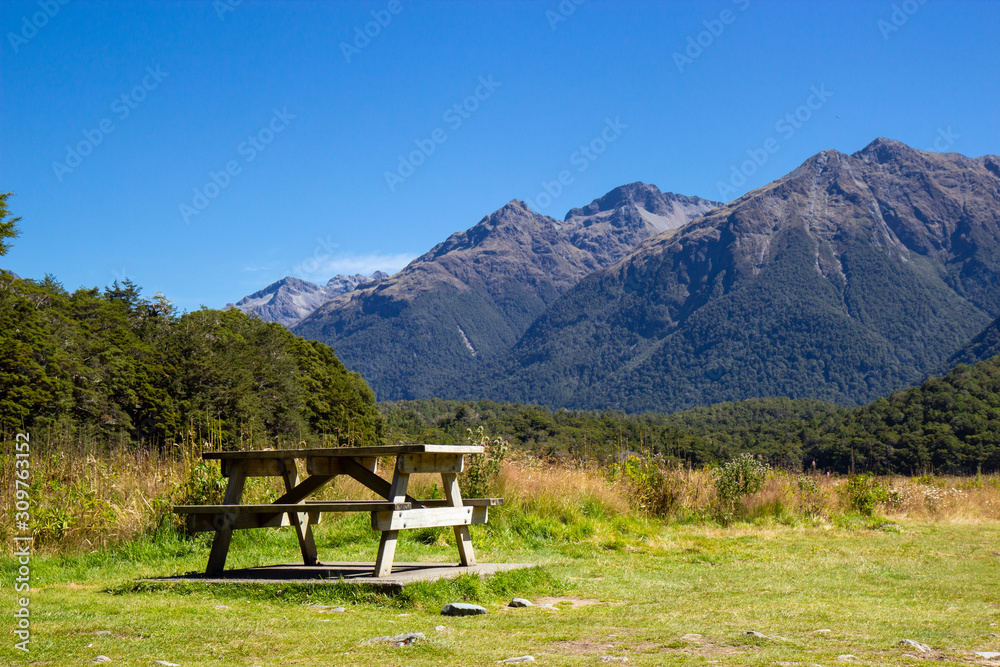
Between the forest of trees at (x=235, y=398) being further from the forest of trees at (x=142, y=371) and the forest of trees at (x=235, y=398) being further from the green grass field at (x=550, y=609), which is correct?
the green grass field at (x=550, y=609)

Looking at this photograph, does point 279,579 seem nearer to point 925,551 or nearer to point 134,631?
point 134,631

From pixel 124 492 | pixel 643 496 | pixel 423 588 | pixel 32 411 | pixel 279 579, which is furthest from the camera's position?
pixel 32 411

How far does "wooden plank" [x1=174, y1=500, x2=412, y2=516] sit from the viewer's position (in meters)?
6.09

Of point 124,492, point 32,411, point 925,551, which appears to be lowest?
point 925,551

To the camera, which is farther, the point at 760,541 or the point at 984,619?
the point at 760,541

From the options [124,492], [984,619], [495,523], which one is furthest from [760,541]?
[124,492]

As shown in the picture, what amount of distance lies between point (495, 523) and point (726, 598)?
4430mm

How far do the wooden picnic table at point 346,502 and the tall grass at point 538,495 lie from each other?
2509 millimetres

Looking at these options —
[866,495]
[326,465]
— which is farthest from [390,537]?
[866,495]

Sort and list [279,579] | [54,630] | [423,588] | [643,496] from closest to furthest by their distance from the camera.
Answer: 1. [54,630]
2. [423,588]
3. [279,579]
4. [643,496]

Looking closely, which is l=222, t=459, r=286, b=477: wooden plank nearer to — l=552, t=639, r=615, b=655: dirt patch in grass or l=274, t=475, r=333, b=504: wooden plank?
l=274, t=475, r=333, b=504: wooden plank

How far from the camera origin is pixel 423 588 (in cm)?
594

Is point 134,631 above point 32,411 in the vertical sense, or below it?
below

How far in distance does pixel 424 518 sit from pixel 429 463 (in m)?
0.45
